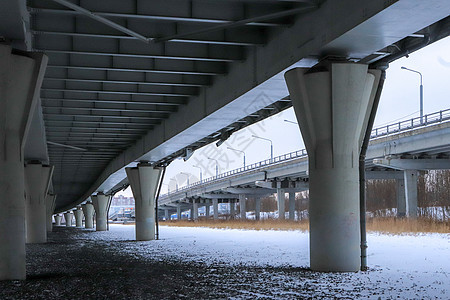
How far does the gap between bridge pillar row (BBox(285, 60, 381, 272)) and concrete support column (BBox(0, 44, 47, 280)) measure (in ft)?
21.8

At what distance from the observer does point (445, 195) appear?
208 ft

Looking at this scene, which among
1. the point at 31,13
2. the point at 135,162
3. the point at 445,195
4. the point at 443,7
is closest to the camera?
the point at 443,7

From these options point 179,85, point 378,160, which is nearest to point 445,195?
point 378,160

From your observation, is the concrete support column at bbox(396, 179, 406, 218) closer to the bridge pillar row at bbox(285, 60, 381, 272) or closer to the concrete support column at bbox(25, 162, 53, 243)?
the concrete support column at bbox(25, 162, 53, 243)

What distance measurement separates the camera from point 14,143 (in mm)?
14156

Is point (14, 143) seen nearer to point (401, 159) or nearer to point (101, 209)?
point (401, 159)

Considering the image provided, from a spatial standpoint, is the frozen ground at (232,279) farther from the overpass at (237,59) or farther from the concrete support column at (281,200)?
the concrete support column at (281,200)

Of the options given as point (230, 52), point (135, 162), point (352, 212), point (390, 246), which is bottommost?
point (390, 246)

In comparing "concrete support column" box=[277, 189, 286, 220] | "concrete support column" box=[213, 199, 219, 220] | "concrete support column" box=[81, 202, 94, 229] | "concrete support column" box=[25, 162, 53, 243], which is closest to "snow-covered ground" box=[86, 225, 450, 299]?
"concrete support column" box=[25, 162, 53, 243]

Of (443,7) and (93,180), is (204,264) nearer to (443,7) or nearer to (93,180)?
(443,7)

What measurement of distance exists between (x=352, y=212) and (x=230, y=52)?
6370 mm

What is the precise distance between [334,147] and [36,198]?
90.8ft

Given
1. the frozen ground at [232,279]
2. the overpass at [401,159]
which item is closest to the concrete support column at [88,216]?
the overpass at [401,159]

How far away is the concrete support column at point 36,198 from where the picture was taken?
3675 cm
